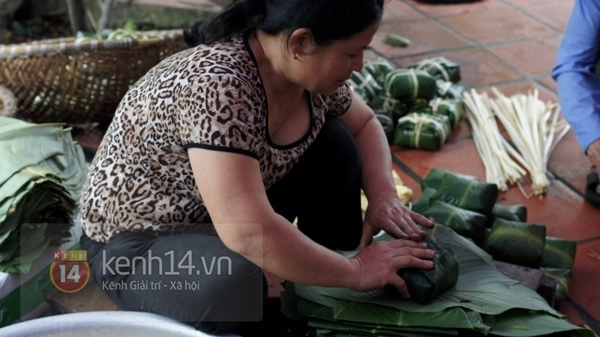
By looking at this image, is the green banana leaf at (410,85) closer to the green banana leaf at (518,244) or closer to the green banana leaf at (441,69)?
the green banana leaf at (441,69)

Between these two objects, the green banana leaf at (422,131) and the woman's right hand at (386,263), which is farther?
the green banana leaf at (422,131)

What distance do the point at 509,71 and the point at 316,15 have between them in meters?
2.78

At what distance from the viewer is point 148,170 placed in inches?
68.2

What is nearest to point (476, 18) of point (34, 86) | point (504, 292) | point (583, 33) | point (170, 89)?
point (583, 33)

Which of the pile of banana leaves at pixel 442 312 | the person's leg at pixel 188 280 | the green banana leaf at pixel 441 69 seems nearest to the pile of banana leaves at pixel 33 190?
the person's leg at pixel 188 280

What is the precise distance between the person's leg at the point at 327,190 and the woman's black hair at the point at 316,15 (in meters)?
0.49

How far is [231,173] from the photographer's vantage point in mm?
1506

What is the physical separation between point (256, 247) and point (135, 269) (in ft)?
1.21

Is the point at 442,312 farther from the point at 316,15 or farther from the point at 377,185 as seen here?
the point at 316,15

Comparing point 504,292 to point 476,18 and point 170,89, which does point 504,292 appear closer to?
point 170,89

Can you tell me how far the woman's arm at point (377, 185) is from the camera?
1.90 metres

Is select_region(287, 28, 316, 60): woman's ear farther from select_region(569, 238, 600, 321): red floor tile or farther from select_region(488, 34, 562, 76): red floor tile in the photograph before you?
select_region(488, 34, 562, 76): red floor tile

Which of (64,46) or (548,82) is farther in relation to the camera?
(548,82)

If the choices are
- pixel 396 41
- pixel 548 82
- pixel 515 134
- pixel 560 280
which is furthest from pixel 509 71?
pixel 560 280
